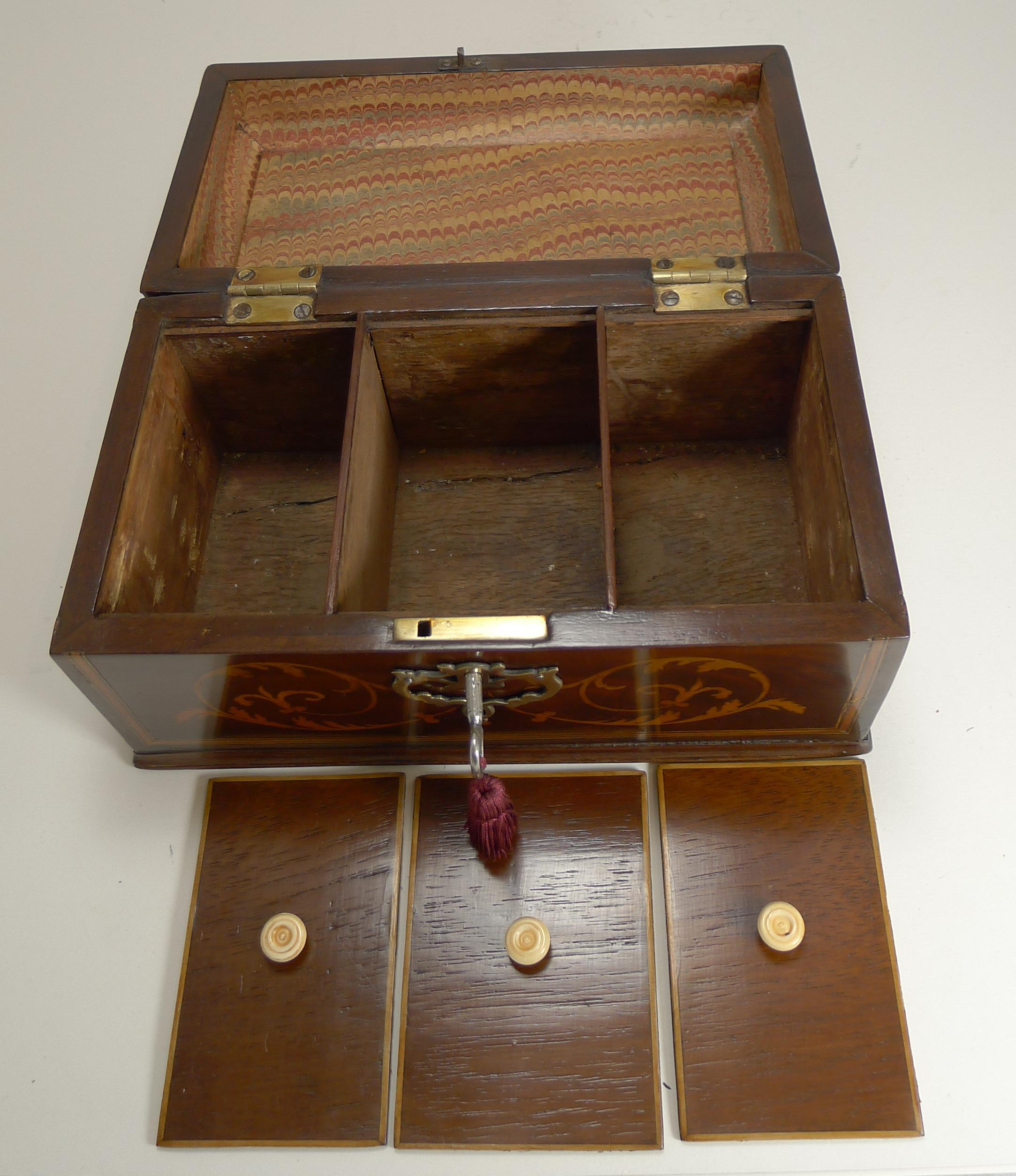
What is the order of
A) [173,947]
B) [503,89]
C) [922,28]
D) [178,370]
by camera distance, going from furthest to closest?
1. [922,28]
2. [503,89]
3. [178,370]
4. [173,947]

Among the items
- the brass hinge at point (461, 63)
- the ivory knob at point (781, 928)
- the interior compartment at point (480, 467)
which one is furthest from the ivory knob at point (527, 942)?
the brass hinge at point (461, 63)

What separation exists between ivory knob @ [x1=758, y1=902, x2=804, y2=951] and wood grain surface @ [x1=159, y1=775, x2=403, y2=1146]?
1.46 ft

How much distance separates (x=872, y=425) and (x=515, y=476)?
579 millimetres

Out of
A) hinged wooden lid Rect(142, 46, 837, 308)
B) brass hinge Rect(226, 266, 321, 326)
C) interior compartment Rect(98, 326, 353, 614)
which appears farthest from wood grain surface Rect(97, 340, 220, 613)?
hinged wooden lid Rect(142, 46, 837, 308)

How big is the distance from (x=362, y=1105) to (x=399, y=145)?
1.43 metres

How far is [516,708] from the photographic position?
1.22 meters

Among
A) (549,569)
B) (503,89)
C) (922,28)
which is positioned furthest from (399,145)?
(922,28)

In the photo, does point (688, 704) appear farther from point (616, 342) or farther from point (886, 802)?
point (616, 342)

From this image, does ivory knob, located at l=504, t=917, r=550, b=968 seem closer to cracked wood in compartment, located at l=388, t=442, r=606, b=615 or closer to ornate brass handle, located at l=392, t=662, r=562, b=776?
ornate brass handle, located at l=392, t=662, r=562, b=776

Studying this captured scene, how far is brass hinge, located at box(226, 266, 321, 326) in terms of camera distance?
4.40ft

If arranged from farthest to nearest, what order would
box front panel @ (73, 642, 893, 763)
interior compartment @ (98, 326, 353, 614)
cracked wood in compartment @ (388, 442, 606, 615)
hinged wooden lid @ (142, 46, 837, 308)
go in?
hinged wooden lid @ (142, 46, 837, 308) < cracked wood in compartment @ (388, 442, 606, 615) < interior compartment @ (98, 326, 353, 614) < box front panel @ (73, 642, 893, 763)

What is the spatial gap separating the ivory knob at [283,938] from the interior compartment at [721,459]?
0.56 meters

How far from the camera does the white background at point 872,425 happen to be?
3.85 ft

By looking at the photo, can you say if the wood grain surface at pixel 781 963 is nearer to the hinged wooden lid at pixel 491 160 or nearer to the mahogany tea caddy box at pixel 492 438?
the mahogany tea caddy box at pixel 492 438
